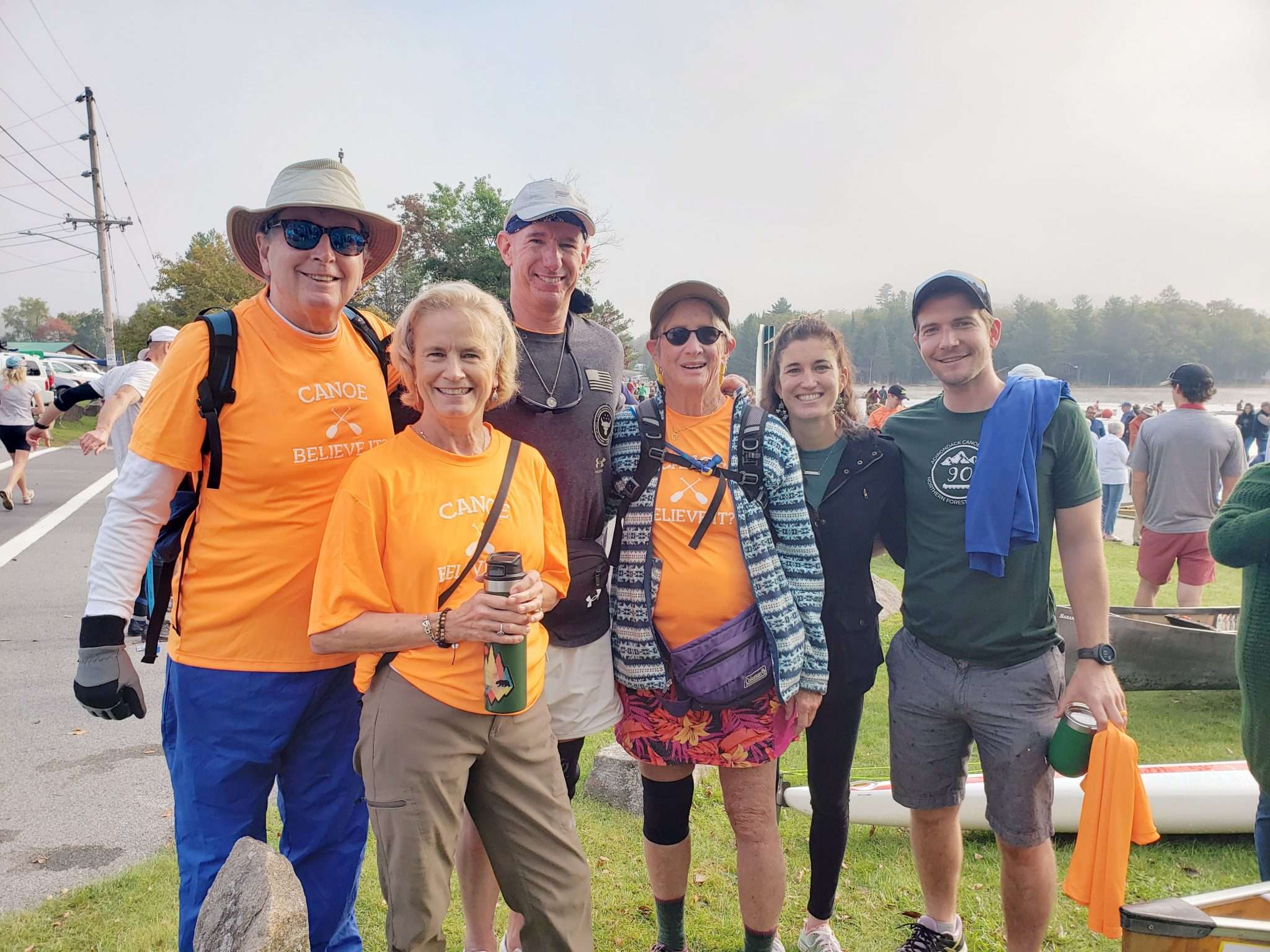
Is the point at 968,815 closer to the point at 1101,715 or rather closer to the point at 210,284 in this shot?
the point at 1101,715

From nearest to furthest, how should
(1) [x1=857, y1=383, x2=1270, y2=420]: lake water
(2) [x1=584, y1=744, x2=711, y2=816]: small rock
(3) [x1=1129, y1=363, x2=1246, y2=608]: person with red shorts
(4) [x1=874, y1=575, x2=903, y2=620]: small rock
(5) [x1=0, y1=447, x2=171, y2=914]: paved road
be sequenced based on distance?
(5) [x1=0, y1=447, x2=171, y2=914]: paved road → (2) [x1=584, y1=744, x2=711, y2=816]: small rock → (3) [x1=1129, y1=363, x2=1246, y2=608]: person with red shorts → (4) [x1=874, y1=575, x2=903, y2=620]: small rock → (1) [x1=857, y1=383, x2=1270, y2=420]: lake water

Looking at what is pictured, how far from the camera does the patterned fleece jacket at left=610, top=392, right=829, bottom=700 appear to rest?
8.64 ft

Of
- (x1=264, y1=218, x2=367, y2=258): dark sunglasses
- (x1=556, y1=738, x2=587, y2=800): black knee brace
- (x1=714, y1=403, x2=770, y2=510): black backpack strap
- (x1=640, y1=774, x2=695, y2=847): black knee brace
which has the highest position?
(x1=264, y1=218, x2=367, y2=258): dark sunglasses

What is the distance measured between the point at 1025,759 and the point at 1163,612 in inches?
190

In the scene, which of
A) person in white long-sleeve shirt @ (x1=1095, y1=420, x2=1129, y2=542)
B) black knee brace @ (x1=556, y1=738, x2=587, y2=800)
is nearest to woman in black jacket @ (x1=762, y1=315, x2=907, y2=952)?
black knee brace @ (x1=556, y1=738, x2=587, y2=800)

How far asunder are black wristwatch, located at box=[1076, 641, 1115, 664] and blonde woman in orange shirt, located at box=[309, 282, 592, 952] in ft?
6.06

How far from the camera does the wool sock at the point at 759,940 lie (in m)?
2.78

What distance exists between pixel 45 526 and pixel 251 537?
1133cm

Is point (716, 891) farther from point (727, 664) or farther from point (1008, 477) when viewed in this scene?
point (1008, 477)

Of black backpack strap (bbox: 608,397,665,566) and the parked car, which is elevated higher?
the parked car

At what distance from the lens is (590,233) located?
9.52 ft

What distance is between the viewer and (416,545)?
207 cm

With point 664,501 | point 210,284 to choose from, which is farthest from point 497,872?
point 210,284

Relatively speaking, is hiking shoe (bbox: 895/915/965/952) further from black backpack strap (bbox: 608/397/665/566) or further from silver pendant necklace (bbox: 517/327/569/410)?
silver pendant necklace (bbox: 517/327/569/410)
